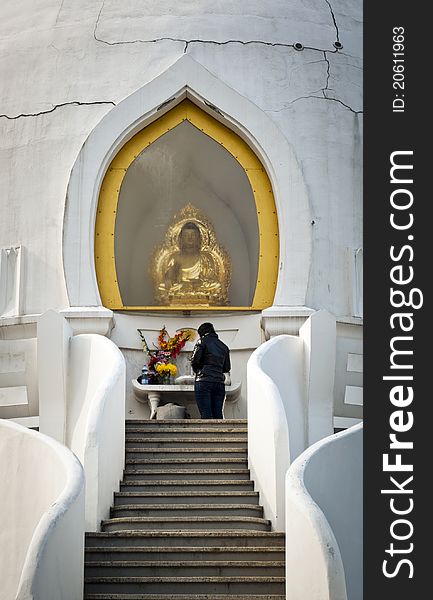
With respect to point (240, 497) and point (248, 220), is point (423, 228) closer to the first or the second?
point (240, 497)

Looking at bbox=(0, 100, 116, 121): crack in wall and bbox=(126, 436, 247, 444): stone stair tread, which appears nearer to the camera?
bbox=(126, 436, 247, 444): stone stair tread

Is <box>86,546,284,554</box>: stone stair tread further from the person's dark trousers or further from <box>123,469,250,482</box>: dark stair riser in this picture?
the person's dark trousers

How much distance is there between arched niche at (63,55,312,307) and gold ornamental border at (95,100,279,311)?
0.11m

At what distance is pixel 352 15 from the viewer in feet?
56.7

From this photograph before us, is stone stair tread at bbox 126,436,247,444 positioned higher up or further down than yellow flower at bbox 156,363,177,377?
further down

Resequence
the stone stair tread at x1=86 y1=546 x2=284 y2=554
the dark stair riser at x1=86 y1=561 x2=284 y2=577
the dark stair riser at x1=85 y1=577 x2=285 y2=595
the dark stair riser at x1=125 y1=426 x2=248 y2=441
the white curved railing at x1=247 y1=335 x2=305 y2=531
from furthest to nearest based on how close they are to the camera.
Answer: the dark stair riser at x1=125 y1=426 x2=248 y2=441 → the white curved railing at x1=247 y1=335 x2=305 y2=531 → the stone stair tread at x1=86 y1=546 x2=284 y2=554 → the dark stair riser at x1=86 y1=561 x2=284 y2=577 → the dark stair riser at x1=85 y1=577 x2=285 y2=595

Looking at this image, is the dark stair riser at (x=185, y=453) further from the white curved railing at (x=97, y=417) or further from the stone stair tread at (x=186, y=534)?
the stone stair tread at (x=186, y=534)

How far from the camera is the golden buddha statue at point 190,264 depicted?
16.7 meters

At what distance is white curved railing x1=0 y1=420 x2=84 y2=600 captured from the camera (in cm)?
909

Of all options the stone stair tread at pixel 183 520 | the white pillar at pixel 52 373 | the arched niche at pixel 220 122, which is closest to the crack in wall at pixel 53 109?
the arched niche at pixel 220 122

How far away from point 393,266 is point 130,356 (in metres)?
7.61

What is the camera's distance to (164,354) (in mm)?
15922

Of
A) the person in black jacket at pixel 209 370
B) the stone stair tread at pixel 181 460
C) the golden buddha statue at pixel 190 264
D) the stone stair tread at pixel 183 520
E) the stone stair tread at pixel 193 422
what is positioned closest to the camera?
the stone stair tread at pixel 183 520

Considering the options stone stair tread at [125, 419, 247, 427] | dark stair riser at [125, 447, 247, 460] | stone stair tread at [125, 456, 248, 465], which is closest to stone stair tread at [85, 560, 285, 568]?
stone stair tread at [125, 456, 248, 465]
